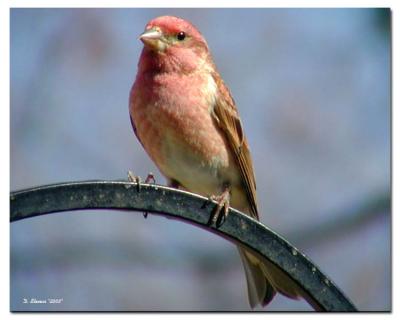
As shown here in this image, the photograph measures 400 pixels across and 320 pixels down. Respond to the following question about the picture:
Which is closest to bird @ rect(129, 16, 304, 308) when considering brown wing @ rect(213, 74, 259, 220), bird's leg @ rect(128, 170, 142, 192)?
brown wing @ rect(213, 74, 259, 220)

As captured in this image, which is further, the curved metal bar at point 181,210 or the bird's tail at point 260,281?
the bird's tail at point 260,281

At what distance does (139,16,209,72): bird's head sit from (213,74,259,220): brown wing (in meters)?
0.12

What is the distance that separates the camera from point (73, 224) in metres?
3.73

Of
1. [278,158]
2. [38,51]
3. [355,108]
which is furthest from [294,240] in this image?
[38,51]

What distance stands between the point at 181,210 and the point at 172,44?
2.85 ft

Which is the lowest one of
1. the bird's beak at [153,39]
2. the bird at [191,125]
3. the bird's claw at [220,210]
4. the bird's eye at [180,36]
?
the bird's claw at [220,210]

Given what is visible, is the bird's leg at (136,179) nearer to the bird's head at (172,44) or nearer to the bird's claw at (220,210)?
the bird's claw at (220,210)

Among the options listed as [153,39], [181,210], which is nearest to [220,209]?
[181,210]

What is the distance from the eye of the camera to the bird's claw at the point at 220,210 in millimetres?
2680

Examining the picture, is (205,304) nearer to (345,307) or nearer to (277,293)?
(277,293)

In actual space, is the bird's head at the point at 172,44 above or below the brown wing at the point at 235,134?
above

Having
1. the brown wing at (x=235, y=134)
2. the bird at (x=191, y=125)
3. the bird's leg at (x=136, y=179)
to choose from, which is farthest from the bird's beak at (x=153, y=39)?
the bird's leg at (x=136, y=179)

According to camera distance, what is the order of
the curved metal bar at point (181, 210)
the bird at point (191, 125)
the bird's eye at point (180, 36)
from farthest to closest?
1. the bird's eye at point (180, 36)
2. the bird at point (191, 125)
3. the curved metal bar at point (181, 210)

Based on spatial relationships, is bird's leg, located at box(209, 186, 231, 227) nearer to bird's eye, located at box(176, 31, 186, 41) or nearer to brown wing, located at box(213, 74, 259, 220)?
brown wing, located at box(213, 74, 259, 220)
